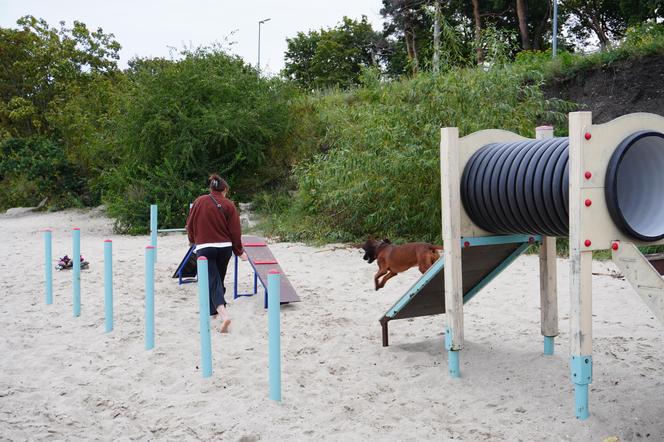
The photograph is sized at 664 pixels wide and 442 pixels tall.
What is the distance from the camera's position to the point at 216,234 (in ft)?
21.4

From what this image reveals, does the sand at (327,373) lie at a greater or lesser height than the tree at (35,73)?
lesser

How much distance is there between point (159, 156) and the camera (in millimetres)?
17406

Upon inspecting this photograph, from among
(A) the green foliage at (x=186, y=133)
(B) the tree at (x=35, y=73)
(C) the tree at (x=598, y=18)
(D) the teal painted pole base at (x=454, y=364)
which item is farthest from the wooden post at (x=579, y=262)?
(B) the tree at (x=35, y=73)

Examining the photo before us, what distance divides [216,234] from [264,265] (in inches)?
62.6

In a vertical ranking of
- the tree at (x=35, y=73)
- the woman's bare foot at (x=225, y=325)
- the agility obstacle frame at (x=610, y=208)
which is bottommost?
the woman's bare foot at (x=225, y=325)

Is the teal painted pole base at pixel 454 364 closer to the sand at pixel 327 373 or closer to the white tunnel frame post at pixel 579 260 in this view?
the sand at pixel 327 373

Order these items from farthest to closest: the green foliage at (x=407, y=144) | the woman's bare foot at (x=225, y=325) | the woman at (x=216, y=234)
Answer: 1. the green foliage at (x=407, y=144)
2. the woman at (x=216, y=234)
3. the woman's bare foot at (x=225, y=325)

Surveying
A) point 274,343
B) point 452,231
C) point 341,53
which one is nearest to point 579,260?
point 452,231

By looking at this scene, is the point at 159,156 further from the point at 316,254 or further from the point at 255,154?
the point at 316,254

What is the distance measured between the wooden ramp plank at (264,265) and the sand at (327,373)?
216mm

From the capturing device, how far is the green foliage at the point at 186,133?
1667cm

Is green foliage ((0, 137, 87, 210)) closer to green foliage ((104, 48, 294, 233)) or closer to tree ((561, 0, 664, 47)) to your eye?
green foliage ((104, 48, 294, 233))

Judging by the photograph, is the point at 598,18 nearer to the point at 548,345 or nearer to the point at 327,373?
the point at 548,345

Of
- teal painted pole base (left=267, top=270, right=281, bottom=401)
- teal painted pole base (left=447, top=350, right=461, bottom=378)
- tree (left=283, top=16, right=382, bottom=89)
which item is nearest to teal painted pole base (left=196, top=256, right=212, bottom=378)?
teal painted pole base (left=267, top=270, right=281, bottom=401)
